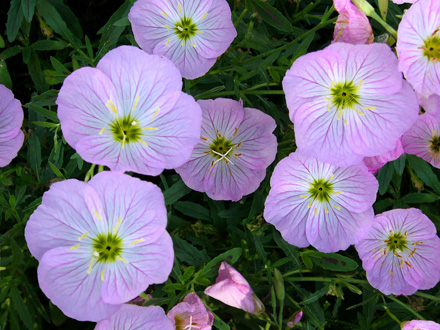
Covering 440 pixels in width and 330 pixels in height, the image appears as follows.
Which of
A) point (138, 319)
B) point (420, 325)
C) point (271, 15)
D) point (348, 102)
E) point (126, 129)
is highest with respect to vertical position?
point (271, 15)

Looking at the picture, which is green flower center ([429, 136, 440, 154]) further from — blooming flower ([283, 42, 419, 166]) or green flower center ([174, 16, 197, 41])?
green flower center ([174, 16, 197, 41])

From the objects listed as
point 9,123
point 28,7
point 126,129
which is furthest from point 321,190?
point 28,7

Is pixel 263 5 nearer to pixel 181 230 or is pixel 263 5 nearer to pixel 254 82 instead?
→ pixel 254 82

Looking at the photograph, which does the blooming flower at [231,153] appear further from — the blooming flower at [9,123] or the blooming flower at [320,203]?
the blooming flower at [9,123]

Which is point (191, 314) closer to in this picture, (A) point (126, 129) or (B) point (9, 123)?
(A) point (126, 129)

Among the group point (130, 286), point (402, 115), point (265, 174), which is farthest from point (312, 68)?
point (130, 286)

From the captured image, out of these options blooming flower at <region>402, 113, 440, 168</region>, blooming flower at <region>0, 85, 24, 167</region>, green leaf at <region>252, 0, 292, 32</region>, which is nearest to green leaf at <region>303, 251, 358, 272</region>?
blooming flower at <region>402, 113, 440, 168</region>

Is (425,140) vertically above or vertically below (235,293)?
above
